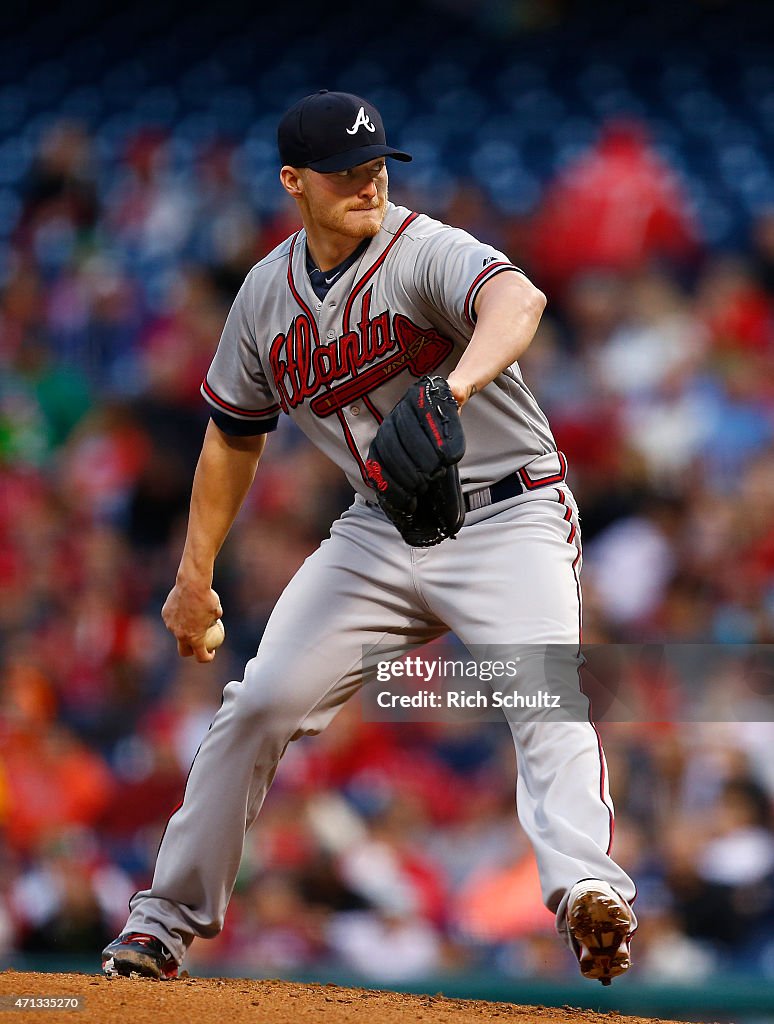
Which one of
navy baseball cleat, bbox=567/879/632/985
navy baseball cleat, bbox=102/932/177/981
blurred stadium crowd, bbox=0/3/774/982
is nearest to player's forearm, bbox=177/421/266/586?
navy baseball cleat, bbox=102/932/177/981

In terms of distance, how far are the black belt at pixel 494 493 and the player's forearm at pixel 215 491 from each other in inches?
20.2

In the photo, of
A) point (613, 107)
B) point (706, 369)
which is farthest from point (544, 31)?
point (706, 369)

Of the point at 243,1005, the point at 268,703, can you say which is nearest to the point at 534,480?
the point at 268,703

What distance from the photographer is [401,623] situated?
8.59 ft

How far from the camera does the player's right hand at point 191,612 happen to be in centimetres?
272

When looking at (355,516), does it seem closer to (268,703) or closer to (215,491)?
(215,491)

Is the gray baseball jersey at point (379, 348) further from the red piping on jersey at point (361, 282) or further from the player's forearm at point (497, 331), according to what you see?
the player's forearm at point (497, 331)

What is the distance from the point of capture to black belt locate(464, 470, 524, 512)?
253 centimetres

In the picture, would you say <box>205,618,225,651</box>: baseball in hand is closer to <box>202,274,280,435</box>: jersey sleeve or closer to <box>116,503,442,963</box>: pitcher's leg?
<box>116,503,442,963</box>: pitcher's leg

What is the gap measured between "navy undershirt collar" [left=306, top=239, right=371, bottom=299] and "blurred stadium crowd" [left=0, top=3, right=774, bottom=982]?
1.96 m

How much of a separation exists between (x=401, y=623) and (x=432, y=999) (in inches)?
29.3

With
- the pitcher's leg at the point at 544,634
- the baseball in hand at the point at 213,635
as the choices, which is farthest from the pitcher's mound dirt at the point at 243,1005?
the baseball in hand at the point at 213,635

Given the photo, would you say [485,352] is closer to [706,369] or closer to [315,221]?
[315,221]

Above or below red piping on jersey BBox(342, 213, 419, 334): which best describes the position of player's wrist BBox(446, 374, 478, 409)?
below
